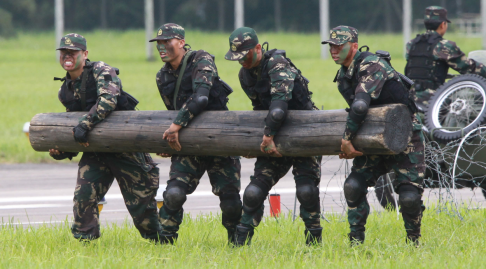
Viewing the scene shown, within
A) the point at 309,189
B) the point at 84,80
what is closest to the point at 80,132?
the point at 84,80

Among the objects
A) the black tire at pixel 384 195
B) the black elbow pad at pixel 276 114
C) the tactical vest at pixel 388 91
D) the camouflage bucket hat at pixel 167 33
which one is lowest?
the black tire at pixel 384 195

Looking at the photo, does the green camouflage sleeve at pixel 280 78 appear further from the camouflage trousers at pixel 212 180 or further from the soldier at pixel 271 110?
the camouflage trousers at pixel 212 180

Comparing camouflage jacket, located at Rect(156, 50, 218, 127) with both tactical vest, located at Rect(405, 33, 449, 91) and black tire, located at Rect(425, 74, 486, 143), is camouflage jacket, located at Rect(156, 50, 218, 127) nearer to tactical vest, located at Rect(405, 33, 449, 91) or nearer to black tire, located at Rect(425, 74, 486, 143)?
black tire, located at Rect(425, 74, 486, 143)

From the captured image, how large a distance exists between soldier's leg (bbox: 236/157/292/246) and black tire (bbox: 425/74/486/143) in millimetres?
2488

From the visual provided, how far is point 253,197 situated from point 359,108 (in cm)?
123

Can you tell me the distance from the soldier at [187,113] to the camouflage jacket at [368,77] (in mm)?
1205

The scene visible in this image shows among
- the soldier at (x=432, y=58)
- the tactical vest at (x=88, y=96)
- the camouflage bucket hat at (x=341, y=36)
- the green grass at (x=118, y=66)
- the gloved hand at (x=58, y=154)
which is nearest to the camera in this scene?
the camouflage bucket hat at (x=341, y=36)

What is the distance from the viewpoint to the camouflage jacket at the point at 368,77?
197 inches

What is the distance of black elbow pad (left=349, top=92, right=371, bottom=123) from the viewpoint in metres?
4.90

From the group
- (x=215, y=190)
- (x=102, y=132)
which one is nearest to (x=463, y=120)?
(x=215, y=190)

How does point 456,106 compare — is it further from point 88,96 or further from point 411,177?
point 88,96

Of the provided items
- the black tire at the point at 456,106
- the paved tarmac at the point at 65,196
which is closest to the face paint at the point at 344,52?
the paved tarmac at the point at 65,196

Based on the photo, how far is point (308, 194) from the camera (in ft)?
17.9

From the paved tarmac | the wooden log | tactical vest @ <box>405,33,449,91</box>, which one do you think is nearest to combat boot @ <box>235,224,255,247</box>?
the wooden log
